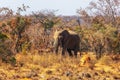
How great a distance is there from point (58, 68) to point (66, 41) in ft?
16.6

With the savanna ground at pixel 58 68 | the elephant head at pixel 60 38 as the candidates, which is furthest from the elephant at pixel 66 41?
the savanna ground at pixel 58 68

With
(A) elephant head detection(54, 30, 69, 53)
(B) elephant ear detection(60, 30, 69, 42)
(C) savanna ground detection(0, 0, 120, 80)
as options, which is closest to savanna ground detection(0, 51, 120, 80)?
(C) savanna ground detection(0, 0, 120, 80)

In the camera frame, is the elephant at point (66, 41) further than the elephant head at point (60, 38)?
Yes

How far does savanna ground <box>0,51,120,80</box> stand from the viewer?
36.3ft

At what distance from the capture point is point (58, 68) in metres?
12.6

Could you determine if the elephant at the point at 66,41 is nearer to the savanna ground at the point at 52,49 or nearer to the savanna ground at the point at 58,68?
the savanna ground at the point at 52,49

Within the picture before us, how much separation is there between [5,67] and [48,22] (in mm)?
10671

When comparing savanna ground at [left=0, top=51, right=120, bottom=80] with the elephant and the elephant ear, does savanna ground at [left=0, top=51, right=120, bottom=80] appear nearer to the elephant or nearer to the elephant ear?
the elephant

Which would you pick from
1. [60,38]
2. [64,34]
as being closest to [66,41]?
[64,34]

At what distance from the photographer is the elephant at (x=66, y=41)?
17.1 m

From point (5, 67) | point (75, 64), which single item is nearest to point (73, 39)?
point (75, 64)

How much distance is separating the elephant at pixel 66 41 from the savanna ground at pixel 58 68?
2.17 metres

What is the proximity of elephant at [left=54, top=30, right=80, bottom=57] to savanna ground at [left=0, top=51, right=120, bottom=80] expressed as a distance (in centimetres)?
217

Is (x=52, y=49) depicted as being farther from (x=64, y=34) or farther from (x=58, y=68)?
(x=58, y=68)
